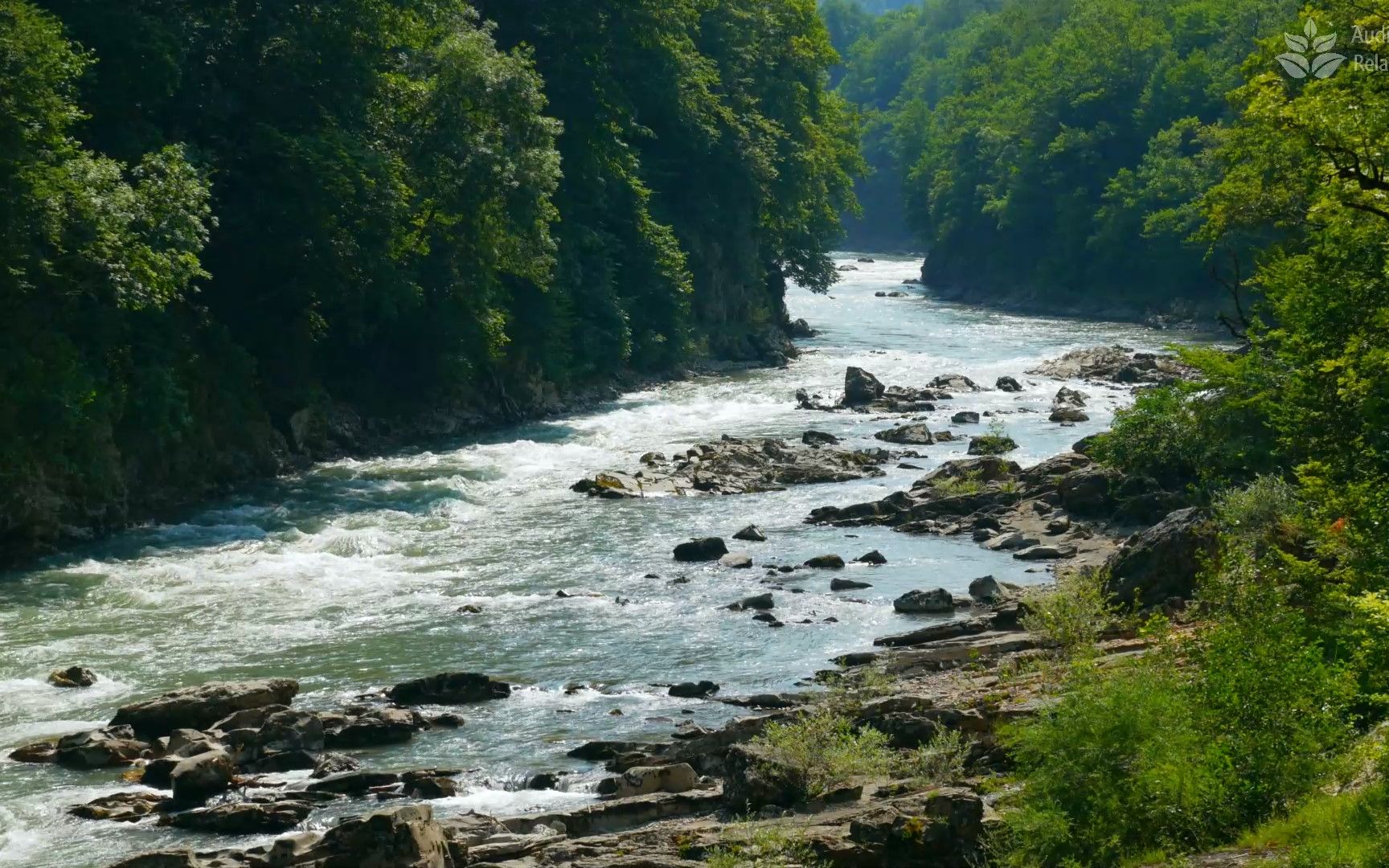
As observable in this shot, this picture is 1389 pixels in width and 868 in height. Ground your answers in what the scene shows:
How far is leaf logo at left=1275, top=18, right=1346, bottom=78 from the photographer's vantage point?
34500 mm

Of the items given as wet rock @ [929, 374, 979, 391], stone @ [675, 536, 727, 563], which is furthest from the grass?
wet rock @ [929, 374, 979, 391]

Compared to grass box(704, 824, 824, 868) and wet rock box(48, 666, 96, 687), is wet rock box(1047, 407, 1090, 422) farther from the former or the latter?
grass box(704, 824, 824, 868)

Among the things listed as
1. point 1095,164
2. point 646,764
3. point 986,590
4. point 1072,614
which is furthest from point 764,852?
point 1095,164

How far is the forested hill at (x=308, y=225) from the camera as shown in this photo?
3338cm

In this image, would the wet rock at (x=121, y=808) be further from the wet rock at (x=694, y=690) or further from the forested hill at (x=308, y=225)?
the forested hill at (x=308, y=225)

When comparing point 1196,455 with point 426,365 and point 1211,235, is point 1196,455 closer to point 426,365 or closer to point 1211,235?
point 1211,235

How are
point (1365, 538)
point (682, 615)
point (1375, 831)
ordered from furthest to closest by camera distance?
point (682, 615) → point (1365, 538) → point (1375, 831)

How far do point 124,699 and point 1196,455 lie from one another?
20.9 meters

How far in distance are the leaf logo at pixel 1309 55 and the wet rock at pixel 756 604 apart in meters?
15.8

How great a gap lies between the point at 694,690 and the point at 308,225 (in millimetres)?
21971

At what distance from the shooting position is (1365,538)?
1625 cm

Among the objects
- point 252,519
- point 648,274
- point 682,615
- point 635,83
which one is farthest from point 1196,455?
point 635,83

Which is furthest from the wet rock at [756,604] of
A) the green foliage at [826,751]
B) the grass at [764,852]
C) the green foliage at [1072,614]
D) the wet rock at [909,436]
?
the wet rock at [909,436]

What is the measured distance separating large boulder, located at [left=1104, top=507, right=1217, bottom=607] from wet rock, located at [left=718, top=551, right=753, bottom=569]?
8.66m
